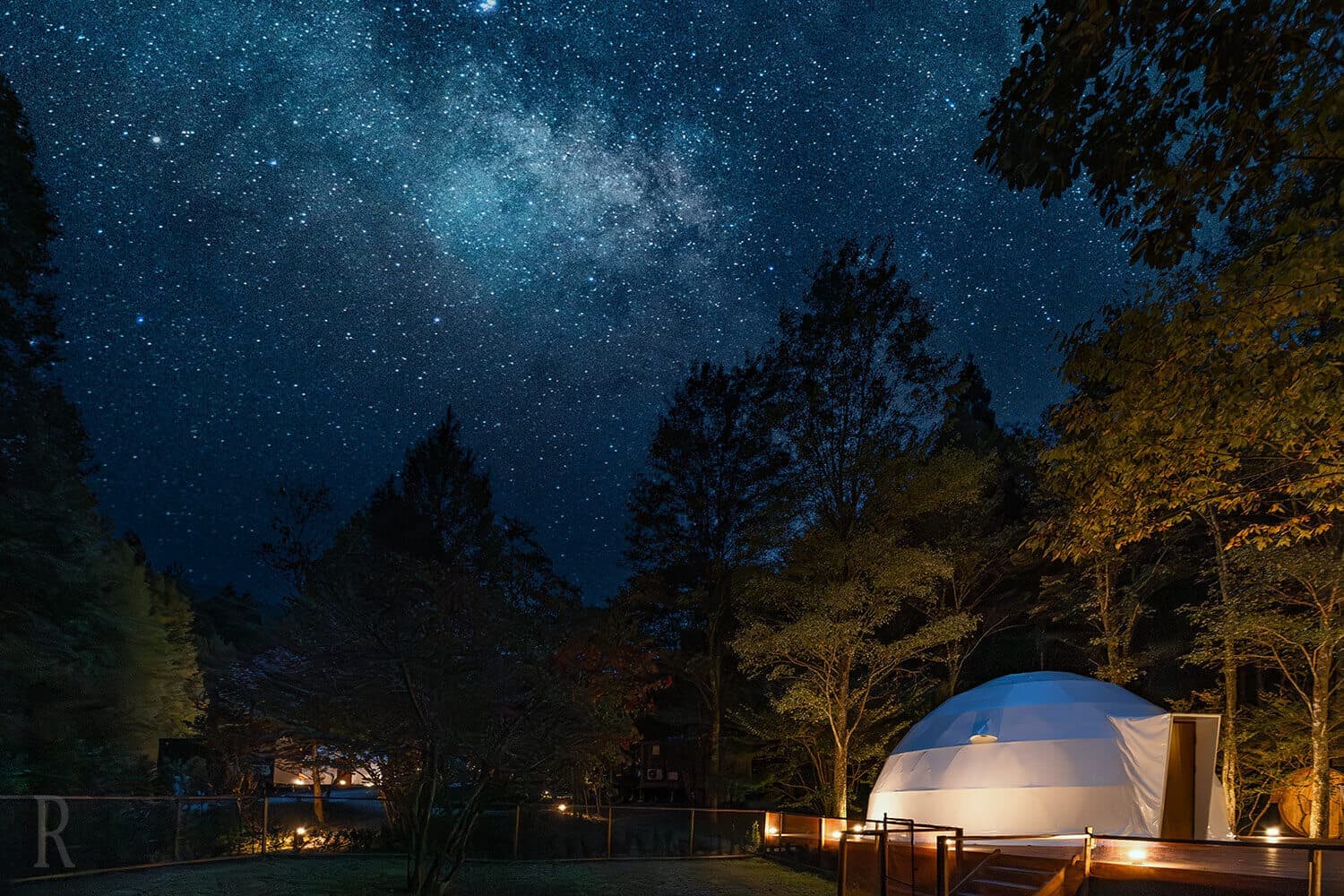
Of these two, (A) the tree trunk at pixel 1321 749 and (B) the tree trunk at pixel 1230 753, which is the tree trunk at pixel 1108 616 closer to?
(B) the tree trunk at pixel 1230 753

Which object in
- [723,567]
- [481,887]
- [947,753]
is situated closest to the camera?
[481,887]

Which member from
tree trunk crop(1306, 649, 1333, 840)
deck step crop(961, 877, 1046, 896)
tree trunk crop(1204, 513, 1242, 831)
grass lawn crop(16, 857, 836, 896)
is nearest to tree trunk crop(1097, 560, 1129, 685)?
tree trunk crop(1204, 513, 1242, 831)

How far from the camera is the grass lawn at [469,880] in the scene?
10023 millimetres

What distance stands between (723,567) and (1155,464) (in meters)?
20.6

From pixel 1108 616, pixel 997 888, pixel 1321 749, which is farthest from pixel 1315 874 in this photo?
pixel 1108 616

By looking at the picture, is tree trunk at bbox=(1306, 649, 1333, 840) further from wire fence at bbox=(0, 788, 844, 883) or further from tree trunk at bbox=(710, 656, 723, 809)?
tree trunk at bbox=(710, 656, 723, 809)

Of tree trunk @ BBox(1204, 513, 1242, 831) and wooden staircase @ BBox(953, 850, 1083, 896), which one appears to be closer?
wooden staircase @ BBox(953, 850, 1083, 896)

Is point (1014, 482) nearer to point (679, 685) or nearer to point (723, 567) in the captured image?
point (723, 567)

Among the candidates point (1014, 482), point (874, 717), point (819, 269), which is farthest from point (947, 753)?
point (1014, 482)

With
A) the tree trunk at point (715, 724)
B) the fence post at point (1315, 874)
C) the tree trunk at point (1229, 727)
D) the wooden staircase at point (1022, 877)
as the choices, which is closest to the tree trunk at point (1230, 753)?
the tree trunk at point (1229, 727)

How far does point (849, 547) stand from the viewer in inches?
712

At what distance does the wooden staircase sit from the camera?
9344 millimetres

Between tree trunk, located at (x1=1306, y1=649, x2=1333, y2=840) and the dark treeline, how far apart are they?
66 millimetres

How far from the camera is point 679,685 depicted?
103 feet
